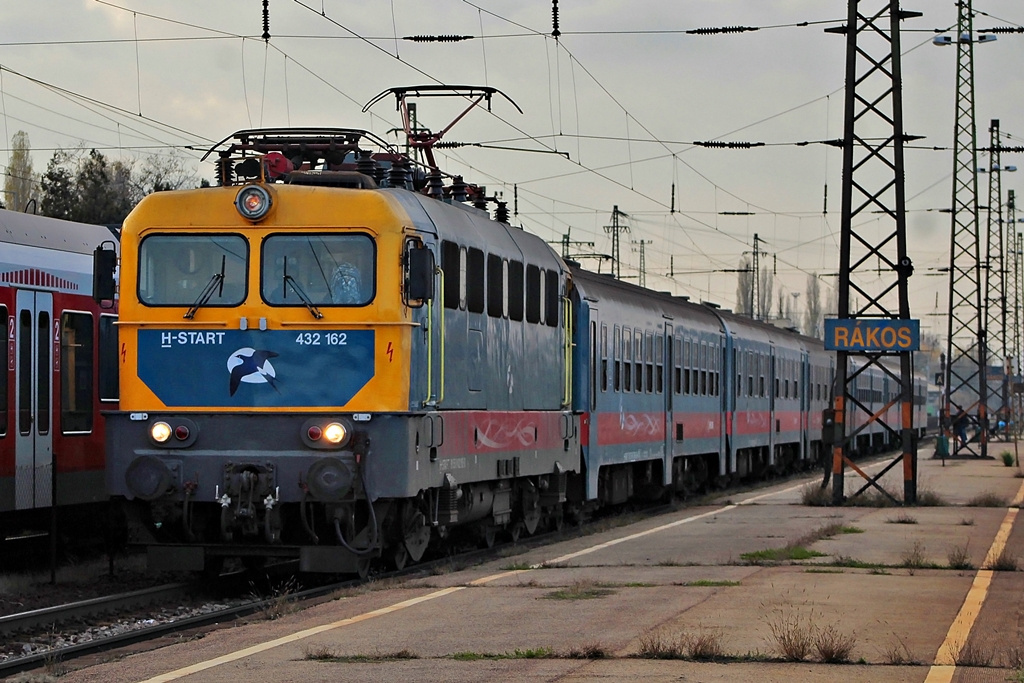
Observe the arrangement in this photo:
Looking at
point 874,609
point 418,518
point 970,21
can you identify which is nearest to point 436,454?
point 418,518

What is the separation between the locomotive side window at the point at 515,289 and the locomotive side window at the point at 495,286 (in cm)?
31

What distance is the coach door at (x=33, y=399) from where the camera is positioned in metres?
14.9

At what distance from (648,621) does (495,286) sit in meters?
6.44

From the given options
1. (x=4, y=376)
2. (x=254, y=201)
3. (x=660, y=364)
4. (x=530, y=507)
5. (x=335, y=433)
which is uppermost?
(x=254, y=201)

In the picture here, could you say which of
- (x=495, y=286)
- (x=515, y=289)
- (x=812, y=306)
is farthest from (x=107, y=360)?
(x=812, y=306)

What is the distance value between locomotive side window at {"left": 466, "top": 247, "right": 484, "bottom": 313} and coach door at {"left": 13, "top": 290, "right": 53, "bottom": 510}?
161 inches

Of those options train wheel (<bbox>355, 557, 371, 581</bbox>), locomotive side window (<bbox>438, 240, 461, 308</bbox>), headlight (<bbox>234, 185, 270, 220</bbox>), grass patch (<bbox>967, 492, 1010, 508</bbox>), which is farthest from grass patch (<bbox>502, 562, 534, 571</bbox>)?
grass patch (<bbox>967, 492, 1010, 508</bbox>)

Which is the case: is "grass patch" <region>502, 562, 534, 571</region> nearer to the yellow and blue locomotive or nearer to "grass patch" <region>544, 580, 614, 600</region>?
the yellow and blue locomotive

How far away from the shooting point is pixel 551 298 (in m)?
18.6

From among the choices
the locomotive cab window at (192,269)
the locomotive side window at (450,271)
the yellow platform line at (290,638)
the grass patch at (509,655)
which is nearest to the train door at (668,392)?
the locomotive side window at (450,271)

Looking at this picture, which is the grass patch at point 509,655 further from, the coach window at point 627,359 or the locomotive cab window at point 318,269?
the coach window at point 627,359

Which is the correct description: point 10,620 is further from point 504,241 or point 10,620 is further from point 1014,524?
point 1014,524

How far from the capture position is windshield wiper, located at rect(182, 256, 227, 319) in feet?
44.4

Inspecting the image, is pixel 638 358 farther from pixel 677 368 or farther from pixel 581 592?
pixel 581 592
